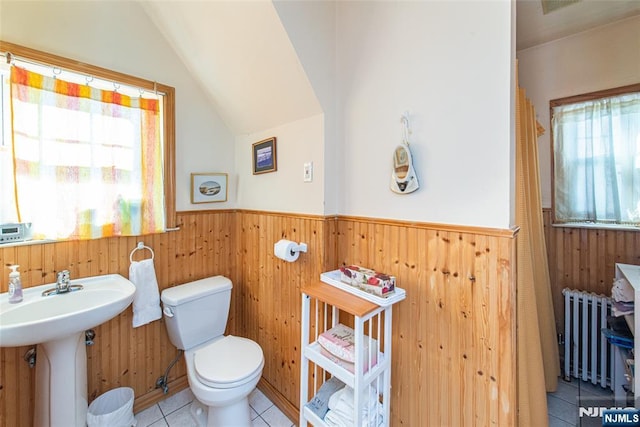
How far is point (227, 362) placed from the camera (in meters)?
1.47

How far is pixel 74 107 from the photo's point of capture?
4.54 feet

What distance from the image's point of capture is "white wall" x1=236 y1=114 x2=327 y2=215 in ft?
4.95

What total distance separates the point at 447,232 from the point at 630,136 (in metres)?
1.70

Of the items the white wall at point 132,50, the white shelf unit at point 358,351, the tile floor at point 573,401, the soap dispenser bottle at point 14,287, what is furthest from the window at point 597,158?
the soap dispenser bottle at point 14,287

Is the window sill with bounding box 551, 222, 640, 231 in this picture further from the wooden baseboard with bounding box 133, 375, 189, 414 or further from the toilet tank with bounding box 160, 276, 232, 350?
the wooden baseboard with bounding box 133, 375, 189, 414

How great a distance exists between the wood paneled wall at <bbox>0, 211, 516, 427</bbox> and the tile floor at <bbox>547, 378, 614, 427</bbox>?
991 mm

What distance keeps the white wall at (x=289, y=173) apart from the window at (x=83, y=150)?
1.71 ft

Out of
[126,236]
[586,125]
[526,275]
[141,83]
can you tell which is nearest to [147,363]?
[126,236]

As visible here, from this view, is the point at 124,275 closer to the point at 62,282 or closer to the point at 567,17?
the point at 62,282

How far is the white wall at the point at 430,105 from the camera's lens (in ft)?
3.27

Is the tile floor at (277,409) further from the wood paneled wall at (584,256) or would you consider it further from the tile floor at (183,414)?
the wood paneled wall at (584,256)

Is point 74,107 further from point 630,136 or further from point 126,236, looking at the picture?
point 630,136

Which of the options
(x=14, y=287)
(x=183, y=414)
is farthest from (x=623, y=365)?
(x=14, y=287)

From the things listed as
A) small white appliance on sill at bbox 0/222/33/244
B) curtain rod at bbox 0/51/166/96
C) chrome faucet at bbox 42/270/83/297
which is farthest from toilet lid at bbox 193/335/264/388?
curtain rod at bbox 0/51/166/96
